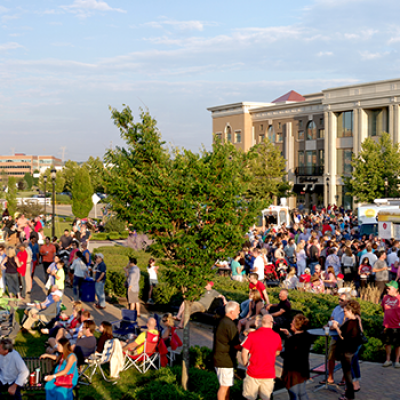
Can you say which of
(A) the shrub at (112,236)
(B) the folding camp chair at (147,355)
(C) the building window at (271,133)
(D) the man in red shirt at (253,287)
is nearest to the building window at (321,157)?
(C) the building window at (271,133)

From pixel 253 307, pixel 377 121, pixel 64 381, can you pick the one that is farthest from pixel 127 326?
pixel 377 121

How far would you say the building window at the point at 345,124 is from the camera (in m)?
55.5

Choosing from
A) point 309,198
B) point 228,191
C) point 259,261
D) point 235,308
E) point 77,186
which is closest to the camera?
point 235,308

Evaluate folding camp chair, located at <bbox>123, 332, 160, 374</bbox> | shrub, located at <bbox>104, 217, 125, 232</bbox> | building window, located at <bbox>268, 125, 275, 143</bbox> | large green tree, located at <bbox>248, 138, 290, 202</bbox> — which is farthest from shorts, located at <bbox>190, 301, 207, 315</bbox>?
building window, located at <bbox>268, 125, 275, 143</bbox>

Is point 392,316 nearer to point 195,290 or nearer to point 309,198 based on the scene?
point 195,290

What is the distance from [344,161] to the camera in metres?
56.8

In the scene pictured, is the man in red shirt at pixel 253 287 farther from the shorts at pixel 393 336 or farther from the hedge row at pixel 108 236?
the hedge row at pixel 108 236

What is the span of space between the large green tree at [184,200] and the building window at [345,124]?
160 feet

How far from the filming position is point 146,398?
854 cm

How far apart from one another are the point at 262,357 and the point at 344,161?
51.6 meters

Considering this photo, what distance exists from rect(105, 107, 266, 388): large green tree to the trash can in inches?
282

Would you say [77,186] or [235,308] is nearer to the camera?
[235,308]

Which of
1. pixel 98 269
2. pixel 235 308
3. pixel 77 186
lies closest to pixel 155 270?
pixel 98 269

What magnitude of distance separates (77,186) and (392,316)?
37.1 meters
